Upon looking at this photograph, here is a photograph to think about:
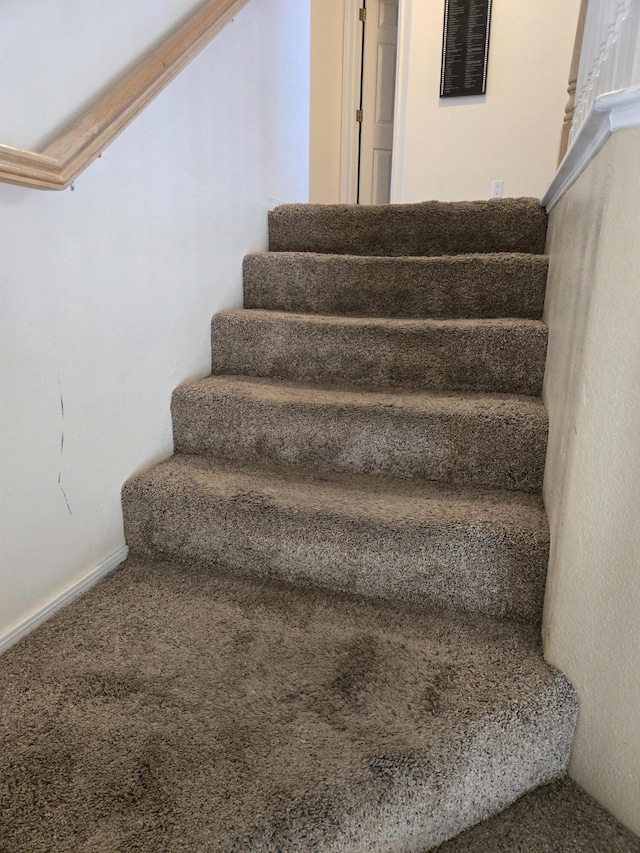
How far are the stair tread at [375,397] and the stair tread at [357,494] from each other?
18 cm

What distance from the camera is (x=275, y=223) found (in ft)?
6.89

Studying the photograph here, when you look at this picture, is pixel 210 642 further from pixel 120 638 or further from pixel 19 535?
pixel 19 535

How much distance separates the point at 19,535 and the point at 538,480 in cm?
111

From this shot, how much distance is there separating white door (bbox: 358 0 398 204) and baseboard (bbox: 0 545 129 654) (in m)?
3.69

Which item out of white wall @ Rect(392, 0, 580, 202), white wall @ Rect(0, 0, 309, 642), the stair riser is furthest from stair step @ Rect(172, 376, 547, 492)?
white wall @ Rect(392, 0, 580, 202)

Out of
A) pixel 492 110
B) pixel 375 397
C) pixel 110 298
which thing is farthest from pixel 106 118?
pixel 492 110

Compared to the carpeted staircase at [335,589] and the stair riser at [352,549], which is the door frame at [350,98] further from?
the stair riser at [352,549]

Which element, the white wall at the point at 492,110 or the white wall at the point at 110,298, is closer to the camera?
the white wall at the point at 110,298

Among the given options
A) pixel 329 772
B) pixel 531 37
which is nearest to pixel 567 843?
pixel 329 772

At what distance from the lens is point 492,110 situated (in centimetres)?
351

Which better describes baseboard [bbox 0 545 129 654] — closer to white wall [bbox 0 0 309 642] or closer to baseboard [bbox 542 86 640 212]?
white wall [bbox 0 0 309 642]

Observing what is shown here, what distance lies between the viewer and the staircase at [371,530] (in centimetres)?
82

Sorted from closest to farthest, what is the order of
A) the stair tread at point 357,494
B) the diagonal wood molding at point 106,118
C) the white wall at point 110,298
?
1. the diagonal wood molding at point 106,118
2. the white wall at point 110,298
3. the stair tread at point 357,494

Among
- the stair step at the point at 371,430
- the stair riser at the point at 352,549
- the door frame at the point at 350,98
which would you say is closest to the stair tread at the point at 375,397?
the stair step at the point at 371,430
